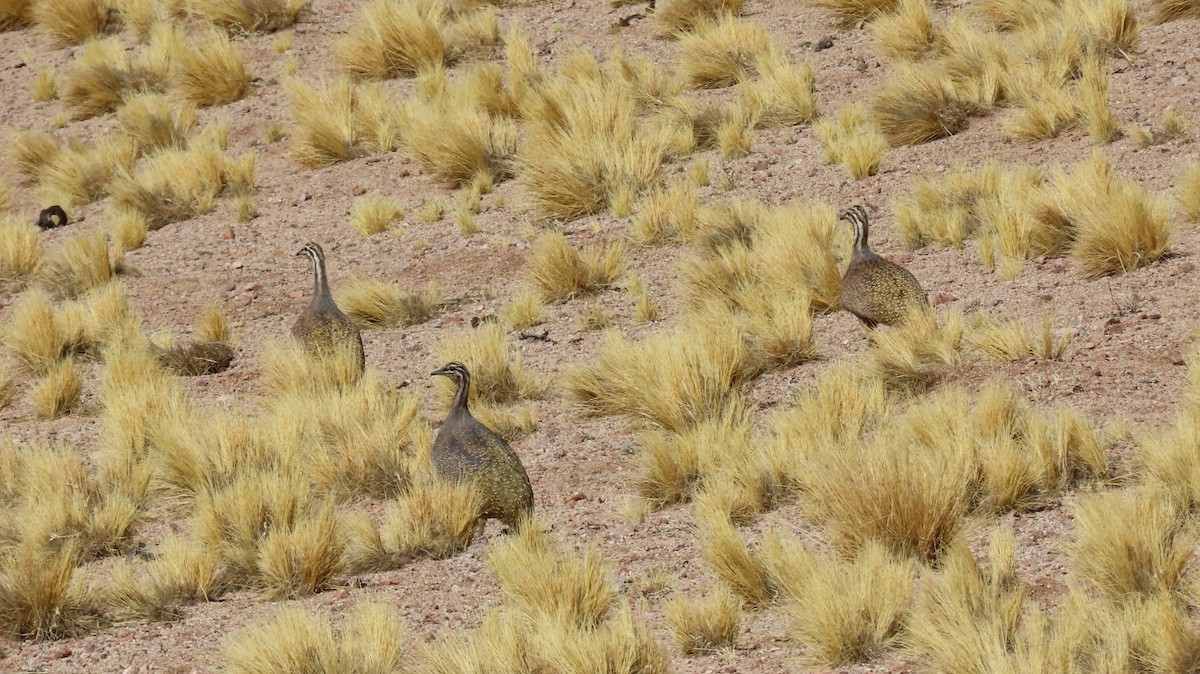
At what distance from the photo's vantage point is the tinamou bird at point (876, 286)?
860 cm

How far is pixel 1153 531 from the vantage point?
5.51m

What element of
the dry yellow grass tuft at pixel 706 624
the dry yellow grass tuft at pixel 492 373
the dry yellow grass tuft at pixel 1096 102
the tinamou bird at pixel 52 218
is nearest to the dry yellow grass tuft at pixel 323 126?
the tinamou bird at pixel 52 218

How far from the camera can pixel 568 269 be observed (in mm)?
10703

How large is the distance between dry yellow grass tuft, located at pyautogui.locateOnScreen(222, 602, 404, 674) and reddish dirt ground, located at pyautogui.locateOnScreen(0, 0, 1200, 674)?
0.34 metres

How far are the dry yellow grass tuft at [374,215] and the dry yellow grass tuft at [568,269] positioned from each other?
2010 mm

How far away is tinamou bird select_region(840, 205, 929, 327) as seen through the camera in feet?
28.2

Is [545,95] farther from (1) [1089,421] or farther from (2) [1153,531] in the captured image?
(2) [1153,531]

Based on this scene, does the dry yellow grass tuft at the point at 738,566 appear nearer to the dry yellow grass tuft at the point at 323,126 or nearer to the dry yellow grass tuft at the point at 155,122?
the dry yellow grass tuft at the point at 323,126

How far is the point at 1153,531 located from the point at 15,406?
734cm

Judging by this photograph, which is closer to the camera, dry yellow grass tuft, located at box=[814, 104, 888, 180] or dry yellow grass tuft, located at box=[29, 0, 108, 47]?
dry yellow grass tuft, located at box=[814, 104, 888, 180]

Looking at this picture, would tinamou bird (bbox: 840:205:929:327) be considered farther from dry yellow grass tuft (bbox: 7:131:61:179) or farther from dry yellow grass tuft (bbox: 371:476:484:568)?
dry yellow grass tuft (bbox: 7:131:61:179)

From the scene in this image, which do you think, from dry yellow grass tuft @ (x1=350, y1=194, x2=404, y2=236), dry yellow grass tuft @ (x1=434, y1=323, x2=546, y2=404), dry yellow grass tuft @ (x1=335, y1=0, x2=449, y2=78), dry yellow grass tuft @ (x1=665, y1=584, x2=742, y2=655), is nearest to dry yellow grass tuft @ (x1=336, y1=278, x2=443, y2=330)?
dry yellow grass tuft @ (x1=434, y1=323, x2=546, y2=404)

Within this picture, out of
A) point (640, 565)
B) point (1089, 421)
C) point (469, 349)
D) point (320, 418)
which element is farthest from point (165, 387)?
point (1089, 421)

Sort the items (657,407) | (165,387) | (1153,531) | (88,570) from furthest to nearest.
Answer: (165,387), (657,407), (88,570), (1153,531)
